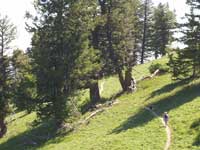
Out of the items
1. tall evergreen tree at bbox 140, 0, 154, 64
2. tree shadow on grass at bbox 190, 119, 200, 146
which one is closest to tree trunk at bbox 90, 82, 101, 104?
tree shadow on grass at bbox 190, 119, 200, 146

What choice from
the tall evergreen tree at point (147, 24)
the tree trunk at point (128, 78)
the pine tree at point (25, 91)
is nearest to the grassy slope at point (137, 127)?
the tree trunk at point (128, 78)

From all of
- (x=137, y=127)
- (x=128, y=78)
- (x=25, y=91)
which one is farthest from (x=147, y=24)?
(x=137, y=127)

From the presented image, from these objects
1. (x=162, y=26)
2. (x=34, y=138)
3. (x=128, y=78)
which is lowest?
(x=34, y=138)

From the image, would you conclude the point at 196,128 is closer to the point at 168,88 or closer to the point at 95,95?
the point at 168,88

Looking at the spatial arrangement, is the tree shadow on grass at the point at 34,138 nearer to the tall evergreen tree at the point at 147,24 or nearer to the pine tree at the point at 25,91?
the pine tree at the point at 25,91

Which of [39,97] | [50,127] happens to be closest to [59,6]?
[39,97]

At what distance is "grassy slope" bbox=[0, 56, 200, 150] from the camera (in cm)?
3903

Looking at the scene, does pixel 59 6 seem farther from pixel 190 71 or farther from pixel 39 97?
pixel 190 71

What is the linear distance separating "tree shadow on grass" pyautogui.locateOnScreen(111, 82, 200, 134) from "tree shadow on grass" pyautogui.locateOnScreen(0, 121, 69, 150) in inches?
269

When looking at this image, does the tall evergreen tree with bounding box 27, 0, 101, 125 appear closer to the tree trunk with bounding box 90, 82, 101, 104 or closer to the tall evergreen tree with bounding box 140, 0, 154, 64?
the tree trunk with bounding box 90, 82, 101, 104

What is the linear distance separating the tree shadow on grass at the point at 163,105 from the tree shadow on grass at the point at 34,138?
684 centimetres

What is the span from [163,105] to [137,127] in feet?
17.2

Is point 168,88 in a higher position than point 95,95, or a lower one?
higher

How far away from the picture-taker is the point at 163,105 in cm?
4656
